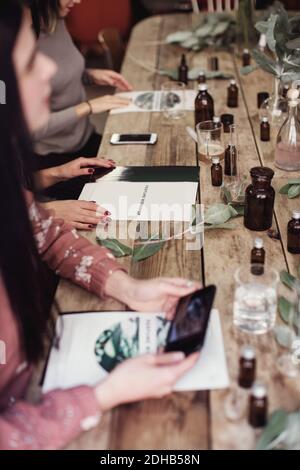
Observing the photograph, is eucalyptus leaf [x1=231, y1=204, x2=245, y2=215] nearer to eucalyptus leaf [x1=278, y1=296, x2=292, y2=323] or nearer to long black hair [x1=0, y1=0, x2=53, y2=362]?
eucalyptus leaf [x1=278, y1=296, x2=292, y2=323]

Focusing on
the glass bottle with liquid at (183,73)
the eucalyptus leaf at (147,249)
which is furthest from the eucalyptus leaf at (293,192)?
the glass bottle with liquid at (183,73)

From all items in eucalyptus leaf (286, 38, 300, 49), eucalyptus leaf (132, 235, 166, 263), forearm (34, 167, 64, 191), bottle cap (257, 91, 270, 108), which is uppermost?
eucalyptus leaf (286, 38, 300, 49)

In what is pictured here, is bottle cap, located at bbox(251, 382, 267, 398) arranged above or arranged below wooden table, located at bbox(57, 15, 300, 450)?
above

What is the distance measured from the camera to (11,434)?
3.02 ft

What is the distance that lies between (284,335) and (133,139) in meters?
1.01

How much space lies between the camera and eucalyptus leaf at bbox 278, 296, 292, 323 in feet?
3.70

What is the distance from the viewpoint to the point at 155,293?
3.80ft

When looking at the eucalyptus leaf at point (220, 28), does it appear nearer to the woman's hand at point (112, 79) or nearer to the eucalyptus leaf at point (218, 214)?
the woman's hand at point (112, 79)

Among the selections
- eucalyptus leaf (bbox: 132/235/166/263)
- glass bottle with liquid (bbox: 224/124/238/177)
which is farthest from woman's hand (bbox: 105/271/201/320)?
glass bottle with liquid (bbox: 224/124/238/177)

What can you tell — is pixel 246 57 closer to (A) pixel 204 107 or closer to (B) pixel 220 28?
(B) pixel 220 28

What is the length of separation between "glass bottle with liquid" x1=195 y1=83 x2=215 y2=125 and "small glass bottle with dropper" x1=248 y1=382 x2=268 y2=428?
1245mm

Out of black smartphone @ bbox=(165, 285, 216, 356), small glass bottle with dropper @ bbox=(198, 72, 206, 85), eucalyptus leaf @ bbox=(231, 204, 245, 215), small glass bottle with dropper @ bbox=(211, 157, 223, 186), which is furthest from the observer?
small glass bottle with dropper @ bbox=(198, 72, 206, 85)

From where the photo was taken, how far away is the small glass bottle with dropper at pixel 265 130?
1857 mm

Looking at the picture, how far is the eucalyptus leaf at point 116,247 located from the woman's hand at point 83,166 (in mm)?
382
